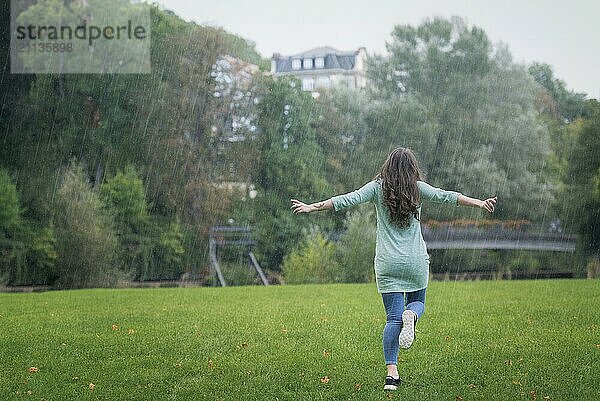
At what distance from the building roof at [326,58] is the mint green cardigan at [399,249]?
25341 millimetres

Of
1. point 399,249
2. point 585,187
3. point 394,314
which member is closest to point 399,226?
point 399,249

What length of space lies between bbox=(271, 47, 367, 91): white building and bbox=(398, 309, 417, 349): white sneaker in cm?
2522

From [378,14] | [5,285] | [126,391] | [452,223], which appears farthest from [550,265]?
[126,391]

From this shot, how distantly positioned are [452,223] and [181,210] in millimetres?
9287

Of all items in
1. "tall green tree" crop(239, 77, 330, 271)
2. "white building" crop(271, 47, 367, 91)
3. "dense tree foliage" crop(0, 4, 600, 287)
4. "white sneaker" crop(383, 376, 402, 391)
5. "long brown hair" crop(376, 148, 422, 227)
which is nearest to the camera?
"long brown hair" crop(376, 148, 422, 227)

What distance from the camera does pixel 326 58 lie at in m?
30.9

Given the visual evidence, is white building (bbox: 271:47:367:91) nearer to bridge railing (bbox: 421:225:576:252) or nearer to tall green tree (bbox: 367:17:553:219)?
tall green tree (bbox: 367:17:553:219)

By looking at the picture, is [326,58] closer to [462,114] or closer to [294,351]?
[462,114]

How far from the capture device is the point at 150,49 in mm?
28062

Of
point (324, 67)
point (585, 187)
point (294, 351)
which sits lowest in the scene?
point (294, 351)

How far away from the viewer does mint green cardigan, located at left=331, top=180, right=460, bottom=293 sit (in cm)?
548

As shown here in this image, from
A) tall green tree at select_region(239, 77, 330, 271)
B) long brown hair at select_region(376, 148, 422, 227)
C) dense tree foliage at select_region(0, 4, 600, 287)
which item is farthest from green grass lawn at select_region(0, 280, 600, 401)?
tall green tree at select_region(239, 77, 330, 271)

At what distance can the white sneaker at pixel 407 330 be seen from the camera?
5.24m

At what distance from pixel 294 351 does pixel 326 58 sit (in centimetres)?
2426
